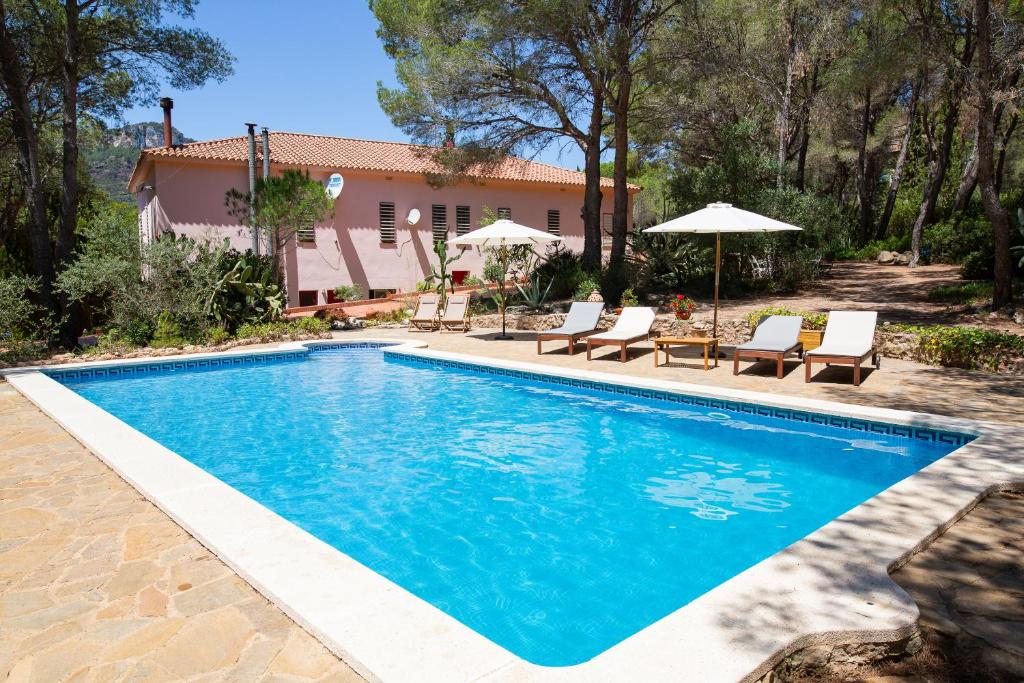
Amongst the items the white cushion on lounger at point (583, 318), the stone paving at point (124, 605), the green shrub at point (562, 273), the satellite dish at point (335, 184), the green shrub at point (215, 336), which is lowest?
the stone paving at point (124, 605)

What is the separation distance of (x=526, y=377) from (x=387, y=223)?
53.5 feet

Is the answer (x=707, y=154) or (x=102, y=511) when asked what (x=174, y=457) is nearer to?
(x=102, y=511)

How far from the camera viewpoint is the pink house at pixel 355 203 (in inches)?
836

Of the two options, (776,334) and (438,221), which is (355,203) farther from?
(776,334)

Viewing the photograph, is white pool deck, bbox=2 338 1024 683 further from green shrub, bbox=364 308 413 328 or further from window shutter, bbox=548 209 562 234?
window shutter, bbox=548 209 562 234

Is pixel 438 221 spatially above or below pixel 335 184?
below

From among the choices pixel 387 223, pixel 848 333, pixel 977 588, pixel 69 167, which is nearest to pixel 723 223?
pixel 848 333

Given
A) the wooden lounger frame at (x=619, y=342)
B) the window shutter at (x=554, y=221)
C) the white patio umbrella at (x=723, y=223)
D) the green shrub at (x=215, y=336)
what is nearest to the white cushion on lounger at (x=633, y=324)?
the wooden lounger frame at (x=619, y=342)

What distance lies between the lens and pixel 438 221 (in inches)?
1027

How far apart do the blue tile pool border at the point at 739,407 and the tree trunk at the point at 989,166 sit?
298 inches

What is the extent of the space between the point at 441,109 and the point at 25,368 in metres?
11.8

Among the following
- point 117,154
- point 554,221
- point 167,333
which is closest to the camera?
point 167,333

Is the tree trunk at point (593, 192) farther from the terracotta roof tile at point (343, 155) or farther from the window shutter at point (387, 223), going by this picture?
the window shutter at point (387, 223)

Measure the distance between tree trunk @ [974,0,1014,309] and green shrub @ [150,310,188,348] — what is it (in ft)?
51.9
